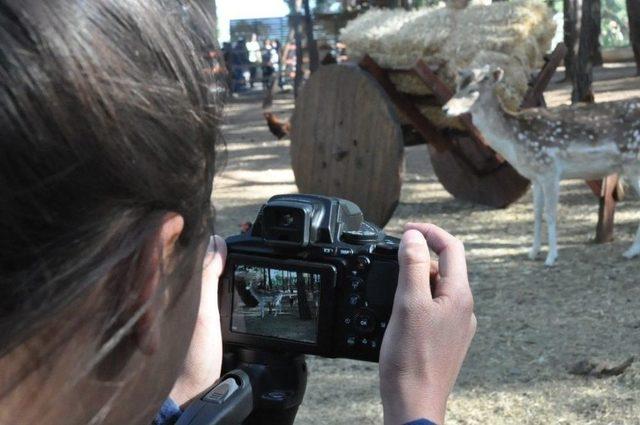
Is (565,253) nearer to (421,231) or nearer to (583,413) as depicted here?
(583,413)

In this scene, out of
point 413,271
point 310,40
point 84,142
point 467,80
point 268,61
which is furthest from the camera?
point 268,61

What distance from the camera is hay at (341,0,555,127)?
6.94 m

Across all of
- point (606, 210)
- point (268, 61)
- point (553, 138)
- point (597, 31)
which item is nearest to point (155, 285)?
point (553, 138)

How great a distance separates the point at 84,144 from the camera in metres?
0.63

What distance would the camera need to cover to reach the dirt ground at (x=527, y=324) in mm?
3992

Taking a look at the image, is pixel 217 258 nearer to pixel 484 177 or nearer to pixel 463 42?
pixel 463 42

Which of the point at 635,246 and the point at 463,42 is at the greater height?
the point at 463,42

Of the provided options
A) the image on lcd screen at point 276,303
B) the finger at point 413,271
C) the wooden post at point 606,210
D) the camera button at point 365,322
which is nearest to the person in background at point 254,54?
the wooden post at point 606,210

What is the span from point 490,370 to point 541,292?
1.29 metres

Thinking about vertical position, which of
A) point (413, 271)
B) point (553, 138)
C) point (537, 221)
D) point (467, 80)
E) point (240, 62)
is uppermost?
point (413, 271)

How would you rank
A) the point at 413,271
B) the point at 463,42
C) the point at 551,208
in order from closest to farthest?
the point at 413,271 → the point at 551,208 → the point at 463,42

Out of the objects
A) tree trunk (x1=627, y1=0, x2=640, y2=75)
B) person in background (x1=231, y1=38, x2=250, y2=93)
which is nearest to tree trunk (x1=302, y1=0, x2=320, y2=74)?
tree trunk (x1=627, y1=0, x2=640, y2=75)

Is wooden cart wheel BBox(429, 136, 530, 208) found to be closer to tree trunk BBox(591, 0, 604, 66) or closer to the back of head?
the back of head

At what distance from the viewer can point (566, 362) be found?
175 inches
